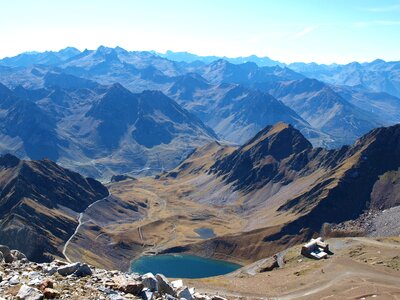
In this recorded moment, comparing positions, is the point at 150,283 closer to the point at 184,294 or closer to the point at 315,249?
the point at 184,294

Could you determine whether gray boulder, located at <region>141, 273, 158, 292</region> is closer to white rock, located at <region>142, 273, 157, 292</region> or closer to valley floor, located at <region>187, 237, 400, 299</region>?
white rock, located at <region>142, 273, 157, 292</region>

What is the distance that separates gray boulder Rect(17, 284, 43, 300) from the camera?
3225 centimetres

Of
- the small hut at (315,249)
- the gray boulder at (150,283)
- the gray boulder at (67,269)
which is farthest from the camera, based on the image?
the small hut at (315,249)

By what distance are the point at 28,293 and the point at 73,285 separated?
5.05m

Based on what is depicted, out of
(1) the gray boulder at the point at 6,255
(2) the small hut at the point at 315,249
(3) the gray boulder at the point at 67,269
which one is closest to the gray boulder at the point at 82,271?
(3) the gray boulder at the point at 67,269

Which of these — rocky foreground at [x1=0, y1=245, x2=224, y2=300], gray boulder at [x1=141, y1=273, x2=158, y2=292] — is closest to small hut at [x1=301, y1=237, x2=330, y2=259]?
rocky foreground at [x1=0, y1=245, x2=224, y2=300]

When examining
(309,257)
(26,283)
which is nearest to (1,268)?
(26,283)

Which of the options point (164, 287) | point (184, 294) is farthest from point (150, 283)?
point (184, 294)

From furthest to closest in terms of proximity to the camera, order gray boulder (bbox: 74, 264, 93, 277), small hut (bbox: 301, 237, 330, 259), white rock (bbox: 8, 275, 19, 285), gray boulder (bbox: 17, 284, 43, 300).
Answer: small hut (bbox: 301, 237, 330, 259)
gray boulder (bbox: 74, 264, 93, 277)
white rock (bbox: 8, 275, 19, 285)
gray boulder (bbox: 17, 284, 43, 300)

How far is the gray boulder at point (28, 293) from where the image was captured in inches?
1270

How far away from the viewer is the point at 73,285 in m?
37.3

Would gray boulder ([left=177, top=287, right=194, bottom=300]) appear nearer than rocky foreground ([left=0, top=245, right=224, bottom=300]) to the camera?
No

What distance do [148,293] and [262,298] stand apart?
1766 inches

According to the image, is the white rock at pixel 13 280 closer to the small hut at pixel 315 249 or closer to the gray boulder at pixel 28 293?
the gray boulder at pixel 28 293
